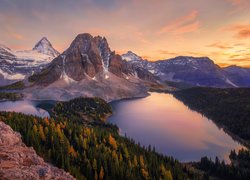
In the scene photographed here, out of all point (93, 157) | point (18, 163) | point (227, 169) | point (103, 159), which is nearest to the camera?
point (18, 163)

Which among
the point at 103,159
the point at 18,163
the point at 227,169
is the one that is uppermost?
the point at 18,163

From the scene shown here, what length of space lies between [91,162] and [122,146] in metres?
25.2

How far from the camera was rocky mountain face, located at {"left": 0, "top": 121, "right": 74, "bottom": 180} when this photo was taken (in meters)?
48.8

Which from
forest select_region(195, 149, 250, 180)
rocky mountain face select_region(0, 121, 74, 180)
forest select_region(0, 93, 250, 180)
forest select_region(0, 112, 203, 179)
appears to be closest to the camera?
rocky mountain face select_region(0, 121, 74, 180)

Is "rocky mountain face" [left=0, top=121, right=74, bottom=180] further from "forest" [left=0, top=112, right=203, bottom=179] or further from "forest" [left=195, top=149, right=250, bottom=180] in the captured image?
"forest" [left=195, top=149, right=250, bottom=180]

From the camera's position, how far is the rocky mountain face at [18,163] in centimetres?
4884

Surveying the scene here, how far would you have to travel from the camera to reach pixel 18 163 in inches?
2096

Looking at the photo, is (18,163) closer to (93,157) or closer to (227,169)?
(93,157)

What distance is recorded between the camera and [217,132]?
19338 cm

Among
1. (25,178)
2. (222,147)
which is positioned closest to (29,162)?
(25,178)

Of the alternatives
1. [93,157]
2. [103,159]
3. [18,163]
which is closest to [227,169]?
[103,159]

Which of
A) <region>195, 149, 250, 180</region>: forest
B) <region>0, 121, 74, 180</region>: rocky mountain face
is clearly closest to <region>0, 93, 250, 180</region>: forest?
<region>195, 149, 250, 180</region>: forest

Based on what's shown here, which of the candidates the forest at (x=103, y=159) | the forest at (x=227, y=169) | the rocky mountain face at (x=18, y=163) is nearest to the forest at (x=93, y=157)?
the forest at (x=103, y=159)

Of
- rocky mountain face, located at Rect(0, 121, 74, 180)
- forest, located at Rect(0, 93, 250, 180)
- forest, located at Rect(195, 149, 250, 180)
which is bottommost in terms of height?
forest, located at Rect(195, 149, 250, 180)
